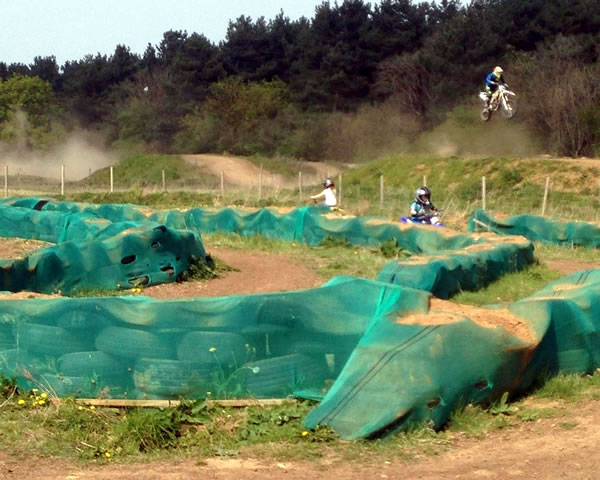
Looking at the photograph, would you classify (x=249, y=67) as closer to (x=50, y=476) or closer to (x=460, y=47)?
(x=460, y=47)

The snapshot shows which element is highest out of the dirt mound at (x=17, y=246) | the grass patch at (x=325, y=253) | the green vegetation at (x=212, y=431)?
the green vegetation at (x=212, y=431)

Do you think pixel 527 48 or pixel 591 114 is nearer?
pixel 591 114

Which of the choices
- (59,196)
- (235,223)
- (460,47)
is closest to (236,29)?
(460,47)

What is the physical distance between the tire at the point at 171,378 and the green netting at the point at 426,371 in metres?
1.01

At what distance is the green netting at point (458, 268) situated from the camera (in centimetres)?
1221

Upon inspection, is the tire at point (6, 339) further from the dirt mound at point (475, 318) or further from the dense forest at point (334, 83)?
the dense forest at point (334, 83)

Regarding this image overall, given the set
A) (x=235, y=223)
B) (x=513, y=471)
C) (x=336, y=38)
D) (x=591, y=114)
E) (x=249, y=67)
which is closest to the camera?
(x=513, y=471)

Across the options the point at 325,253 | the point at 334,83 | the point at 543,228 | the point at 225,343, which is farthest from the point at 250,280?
the point at 334,83

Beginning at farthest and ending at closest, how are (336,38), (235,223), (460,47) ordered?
(336,38), (460,47), (235,223)

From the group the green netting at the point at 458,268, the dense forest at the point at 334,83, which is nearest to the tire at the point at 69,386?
the green netting at the point at 458,268

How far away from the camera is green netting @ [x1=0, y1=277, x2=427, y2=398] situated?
7578mm

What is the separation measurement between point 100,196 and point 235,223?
15.8 meters

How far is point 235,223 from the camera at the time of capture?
22.7 m

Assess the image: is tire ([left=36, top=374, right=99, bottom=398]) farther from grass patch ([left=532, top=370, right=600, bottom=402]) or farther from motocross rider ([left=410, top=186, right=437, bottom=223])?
motocross rider ([left=410, top=186, right=437, bottom=223])
